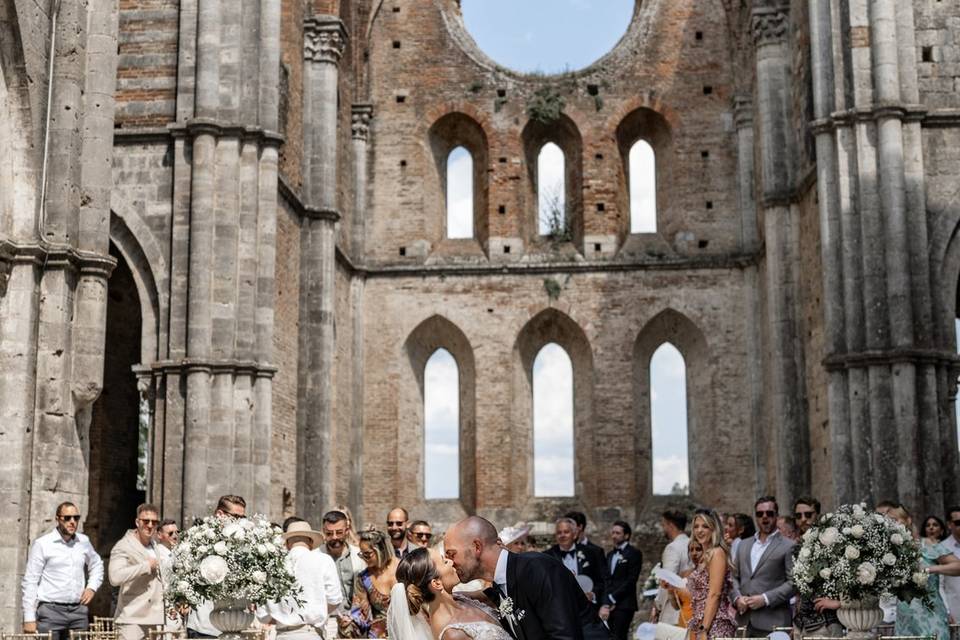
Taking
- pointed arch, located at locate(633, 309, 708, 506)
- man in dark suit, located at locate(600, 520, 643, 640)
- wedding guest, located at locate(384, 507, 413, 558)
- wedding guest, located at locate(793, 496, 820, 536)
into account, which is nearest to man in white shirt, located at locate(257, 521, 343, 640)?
wedding guest, located at locate(384, 507, 413, 558)

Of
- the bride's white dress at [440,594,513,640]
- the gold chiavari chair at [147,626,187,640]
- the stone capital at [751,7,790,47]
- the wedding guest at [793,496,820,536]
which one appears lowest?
the gold chiavari chair at [147,626,187,640]

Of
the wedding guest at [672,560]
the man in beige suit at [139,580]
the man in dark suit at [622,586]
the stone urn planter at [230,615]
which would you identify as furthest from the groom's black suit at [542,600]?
the man in dark suit at [622,586]

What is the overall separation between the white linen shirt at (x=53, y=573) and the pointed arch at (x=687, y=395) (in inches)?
628

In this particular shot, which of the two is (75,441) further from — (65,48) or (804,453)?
(804,453)

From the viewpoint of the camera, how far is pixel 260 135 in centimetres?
1977

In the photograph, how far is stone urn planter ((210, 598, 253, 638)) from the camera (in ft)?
31.6

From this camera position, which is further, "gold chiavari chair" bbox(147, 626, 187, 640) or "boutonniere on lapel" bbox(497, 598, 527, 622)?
"gold chiavari chair" bbox(147, 626, 187, 640)

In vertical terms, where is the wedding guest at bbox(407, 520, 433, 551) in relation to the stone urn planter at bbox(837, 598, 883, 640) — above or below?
above

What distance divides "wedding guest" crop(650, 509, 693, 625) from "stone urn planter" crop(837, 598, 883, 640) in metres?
1.36

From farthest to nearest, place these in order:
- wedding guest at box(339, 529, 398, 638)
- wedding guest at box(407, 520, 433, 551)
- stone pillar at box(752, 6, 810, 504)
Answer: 1. stone pillar at box(752, 6, 810, 504)
2. wedding guest at box(407, 520, 433, 551)
3. wedding guest at box(339, 529, 398, 638)

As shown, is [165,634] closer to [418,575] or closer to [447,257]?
[418,575]

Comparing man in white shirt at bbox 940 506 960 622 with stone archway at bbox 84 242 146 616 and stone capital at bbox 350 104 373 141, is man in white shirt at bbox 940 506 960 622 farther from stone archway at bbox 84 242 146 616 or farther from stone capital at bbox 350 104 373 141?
stone capital at bbox 350 104 373 141

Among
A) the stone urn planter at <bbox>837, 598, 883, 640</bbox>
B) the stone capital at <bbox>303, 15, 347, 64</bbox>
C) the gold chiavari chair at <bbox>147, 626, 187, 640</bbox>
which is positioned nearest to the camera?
the stone urn planter at <bbox>837, 598, 883, 640</bbox>

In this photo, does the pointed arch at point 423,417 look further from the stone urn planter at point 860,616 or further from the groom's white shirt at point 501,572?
the groom's white shirt at point 501,572
